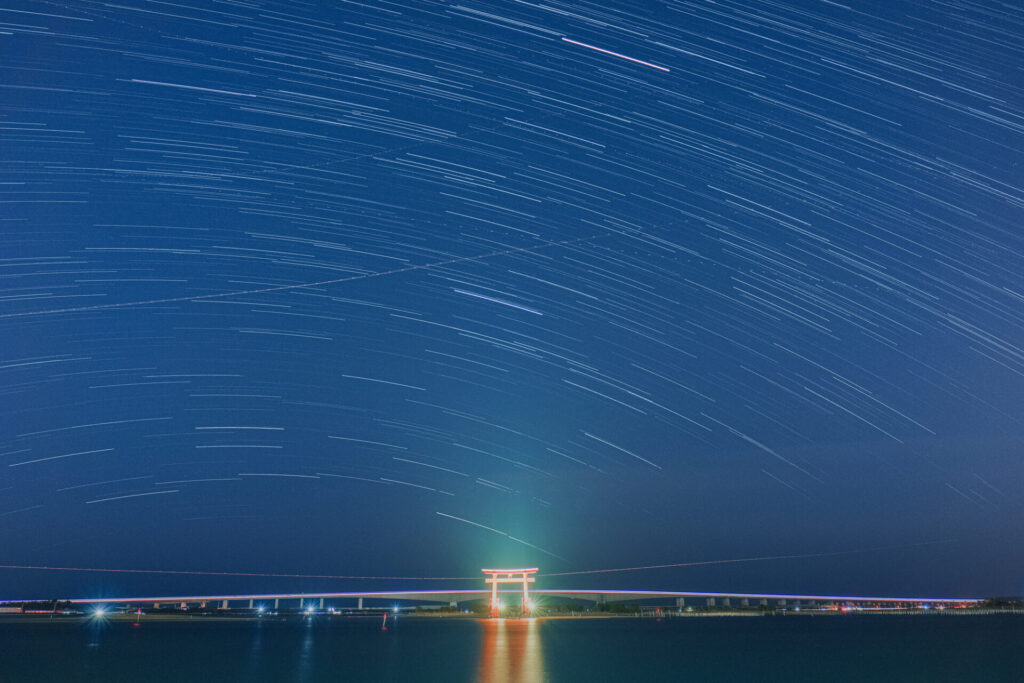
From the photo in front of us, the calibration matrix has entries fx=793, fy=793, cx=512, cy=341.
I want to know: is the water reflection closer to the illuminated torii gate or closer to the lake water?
the lake water

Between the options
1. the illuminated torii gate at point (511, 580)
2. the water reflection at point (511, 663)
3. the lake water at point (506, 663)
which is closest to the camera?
the water reflection at point (511, 663)

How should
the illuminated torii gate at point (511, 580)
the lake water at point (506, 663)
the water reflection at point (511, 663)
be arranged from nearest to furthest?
the water reflection at point (511, 663)
the lake water at point (506, 663)
the illuminated torii gate at point (511, 580)

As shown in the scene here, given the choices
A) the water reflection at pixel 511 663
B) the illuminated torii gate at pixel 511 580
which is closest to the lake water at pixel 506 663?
the water reflection at pixel 511 663

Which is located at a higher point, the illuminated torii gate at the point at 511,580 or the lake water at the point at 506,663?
the illuminated torii gate at the point at 511,580

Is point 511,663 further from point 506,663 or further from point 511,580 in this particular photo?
point 511,580

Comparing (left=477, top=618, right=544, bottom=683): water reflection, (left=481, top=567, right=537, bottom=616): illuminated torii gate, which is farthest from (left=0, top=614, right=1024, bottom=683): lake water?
(left=481, top=567, right=537, bottom=616): illuminated torii gate

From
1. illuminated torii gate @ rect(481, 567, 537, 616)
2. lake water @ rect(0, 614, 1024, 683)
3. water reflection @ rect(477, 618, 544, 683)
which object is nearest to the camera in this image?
water reflection @ rect(477, 618, 544, 683)

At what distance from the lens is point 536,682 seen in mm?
26984

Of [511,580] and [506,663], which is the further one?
[511,580]

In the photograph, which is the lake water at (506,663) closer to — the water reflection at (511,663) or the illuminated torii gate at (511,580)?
the water reflection at (511,663)

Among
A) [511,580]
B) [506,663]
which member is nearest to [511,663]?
[506,663]

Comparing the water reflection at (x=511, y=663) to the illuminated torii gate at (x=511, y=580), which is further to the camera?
the illuminated torii gate at (x=511, y=580)

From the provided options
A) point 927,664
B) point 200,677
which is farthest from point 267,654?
point 927,664

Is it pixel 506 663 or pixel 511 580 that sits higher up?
pixel 511 580
